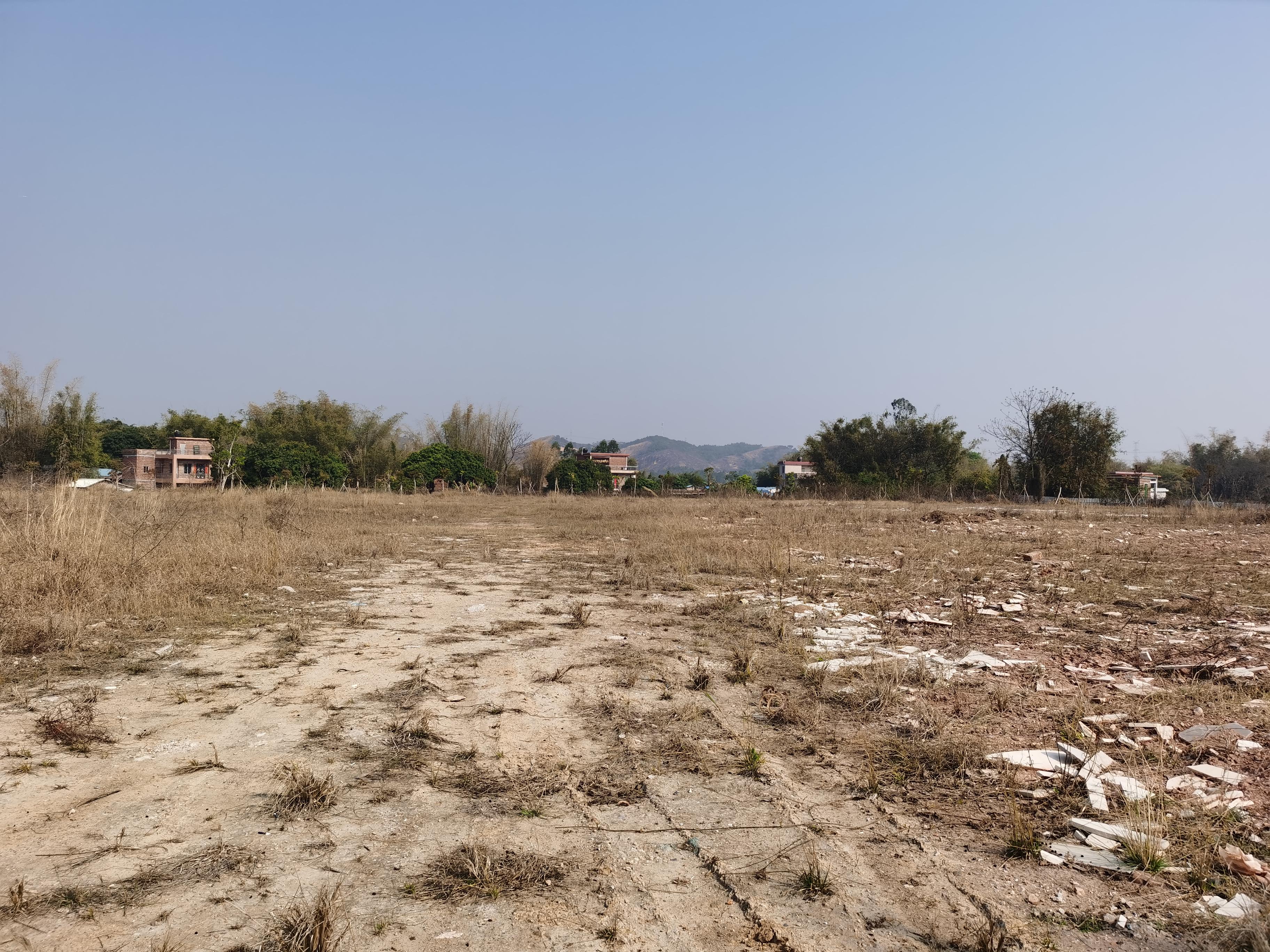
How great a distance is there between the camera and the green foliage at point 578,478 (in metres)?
42.6

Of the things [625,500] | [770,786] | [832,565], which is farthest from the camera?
[625,500]

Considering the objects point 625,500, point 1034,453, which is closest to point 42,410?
point 625,500

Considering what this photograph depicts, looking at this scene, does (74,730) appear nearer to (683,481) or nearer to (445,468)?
(445,468)

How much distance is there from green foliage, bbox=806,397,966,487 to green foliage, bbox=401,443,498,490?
61.1 feet

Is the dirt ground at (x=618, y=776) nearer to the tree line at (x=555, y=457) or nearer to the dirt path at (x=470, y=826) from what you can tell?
the dirt path at (x=470, y=826)

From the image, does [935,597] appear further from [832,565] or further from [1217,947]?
[1217,947]

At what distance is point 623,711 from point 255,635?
349 centimetres

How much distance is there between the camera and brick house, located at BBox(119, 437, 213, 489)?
5291 cm

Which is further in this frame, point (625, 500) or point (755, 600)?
point (625, 500)

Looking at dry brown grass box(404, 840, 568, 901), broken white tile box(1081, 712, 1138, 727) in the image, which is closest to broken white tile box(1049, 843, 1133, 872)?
broken white tile box(1081, 712, 1138, 727)

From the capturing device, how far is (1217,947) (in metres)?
2.06

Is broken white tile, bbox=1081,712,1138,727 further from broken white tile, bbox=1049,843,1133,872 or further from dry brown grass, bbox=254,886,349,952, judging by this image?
dry brown grass, bbox=254,886,349,952

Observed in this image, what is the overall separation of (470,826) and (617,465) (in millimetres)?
83862

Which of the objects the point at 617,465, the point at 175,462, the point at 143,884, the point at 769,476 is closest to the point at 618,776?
the point at 143,884
